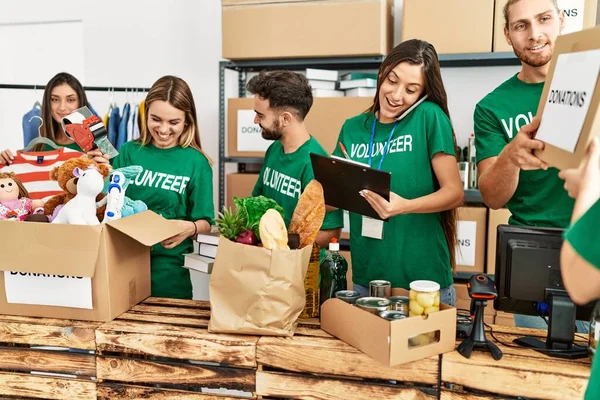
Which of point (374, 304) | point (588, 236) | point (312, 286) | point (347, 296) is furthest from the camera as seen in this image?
point (312, 286)

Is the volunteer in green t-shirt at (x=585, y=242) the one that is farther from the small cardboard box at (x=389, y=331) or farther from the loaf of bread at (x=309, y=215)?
the loaf of bread at (x=309, y=215)

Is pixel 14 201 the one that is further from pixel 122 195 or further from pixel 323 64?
pixel 323 64

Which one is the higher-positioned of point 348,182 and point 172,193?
point 348,182

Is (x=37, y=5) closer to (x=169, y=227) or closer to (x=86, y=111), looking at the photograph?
(x=86, y=111)

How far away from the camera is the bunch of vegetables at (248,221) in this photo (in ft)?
5.01

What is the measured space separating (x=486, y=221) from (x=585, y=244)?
2.33 meters

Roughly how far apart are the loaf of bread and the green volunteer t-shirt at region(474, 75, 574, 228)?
0.61m

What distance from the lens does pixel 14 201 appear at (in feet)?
6.14

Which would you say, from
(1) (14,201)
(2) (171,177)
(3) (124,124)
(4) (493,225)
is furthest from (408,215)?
(3) (124,124)

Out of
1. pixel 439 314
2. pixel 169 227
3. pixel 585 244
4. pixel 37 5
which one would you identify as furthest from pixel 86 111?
pixel 37 5

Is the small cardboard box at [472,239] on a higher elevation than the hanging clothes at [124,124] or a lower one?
lower

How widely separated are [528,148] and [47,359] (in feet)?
4.62

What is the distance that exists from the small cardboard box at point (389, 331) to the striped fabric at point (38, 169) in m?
1.25

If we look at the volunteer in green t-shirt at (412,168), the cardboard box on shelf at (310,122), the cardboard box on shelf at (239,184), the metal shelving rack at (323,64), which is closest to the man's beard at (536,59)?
the volunteer in green t-shirt at (412,168)
